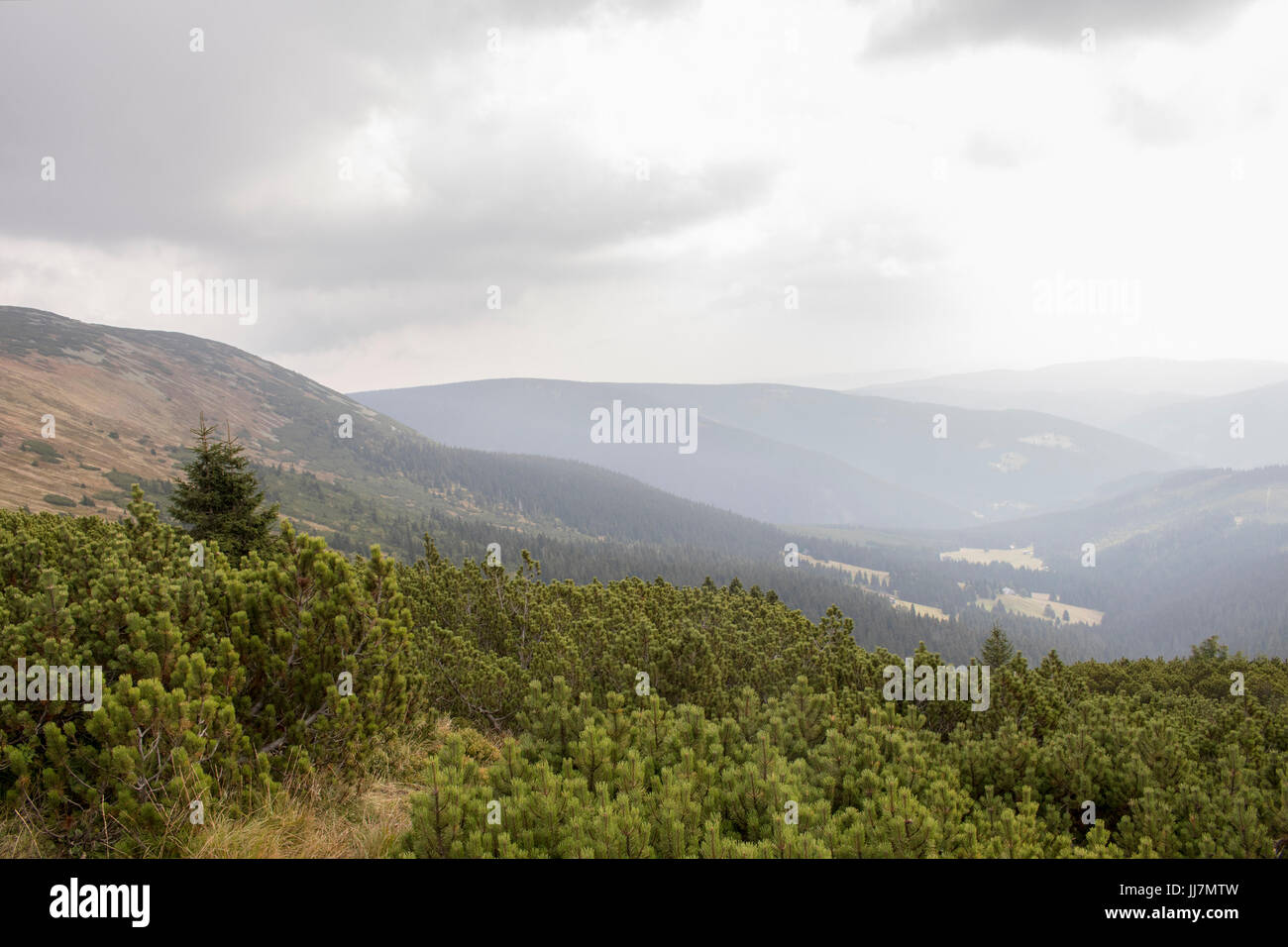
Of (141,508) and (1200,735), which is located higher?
(141,508)

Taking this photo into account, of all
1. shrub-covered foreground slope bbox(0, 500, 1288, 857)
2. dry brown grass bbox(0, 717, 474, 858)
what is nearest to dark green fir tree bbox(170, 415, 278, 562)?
shrub-covered foreground slope bbox(0, 500, 1288, 857)

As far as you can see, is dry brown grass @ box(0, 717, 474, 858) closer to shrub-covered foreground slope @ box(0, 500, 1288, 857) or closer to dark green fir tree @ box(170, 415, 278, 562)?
shrub-covered foreground slope @ box(0, 500, 1288, 857)

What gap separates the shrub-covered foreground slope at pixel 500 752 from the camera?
489cm

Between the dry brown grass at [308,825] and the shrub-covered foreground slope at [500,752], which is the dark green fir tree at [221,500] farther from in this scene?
the dry brown grass at [308,825]

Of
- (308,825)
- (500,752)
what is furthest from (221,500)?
(308,825)

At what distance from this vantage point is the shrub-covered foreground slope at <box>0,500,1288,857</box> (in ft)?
16.0

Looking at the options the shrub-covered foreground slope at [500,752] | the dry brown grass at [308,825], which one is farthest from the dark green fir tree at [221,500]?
the dry brown grass at [308,825]

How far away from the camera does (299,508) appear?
631 feet

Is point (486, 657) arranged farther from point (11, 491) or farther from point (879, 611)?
point (879, 611)
